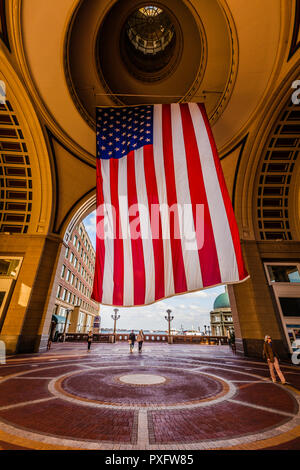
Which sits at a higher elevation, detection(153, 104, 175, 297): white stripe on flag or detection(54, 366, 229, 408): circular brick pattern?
detection(153, 104, 175, 297): white stripe on flag

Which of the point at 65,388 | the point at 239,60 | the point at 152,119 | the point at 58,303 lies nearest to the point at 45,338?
the point at 65,388

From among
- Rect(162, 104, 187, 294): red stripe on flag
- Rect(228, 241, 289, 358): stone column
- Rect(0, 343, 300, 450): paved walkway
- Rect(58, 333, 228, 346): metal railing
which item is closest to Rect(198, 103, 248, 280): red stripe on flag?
Rect(162, 104, 187, 294): red stripe on flag

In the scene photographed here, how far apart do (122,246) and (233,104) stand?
13.2 meters

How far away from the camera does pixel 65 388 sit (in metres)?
6.13

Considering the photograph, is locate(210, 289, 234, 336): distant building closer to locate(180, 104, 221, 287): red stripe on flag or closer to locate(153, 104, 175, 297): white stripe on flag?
locate(180, 104, 221, 287): red stripe on flag

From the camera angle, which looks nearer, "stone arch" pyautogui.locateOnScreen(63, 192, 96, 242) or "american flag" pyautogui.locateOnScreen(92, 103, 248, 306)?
"american flag" pyautogui.locateOnScreen(92, 103, 248, 306)

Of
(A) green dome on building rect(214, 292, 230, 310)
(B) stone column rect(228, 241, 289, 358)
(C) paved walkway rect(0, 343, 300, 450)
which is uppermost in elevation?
(A) green dome on building rect(214, 292, 230, 310)

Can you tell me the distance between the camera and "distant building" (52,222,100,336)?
107 feet

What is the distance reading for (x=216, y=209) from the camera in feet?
21.1

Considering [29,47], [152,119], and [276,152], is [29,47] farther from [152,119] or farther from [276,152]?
[276,152]

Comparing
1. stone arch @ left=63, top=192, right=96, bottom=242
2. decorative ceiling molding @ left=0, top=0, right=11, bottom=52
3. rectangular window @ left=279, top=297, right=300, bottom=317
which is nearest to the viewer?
decorative ceiling molding @ left=0, top=0, right=11, bottom=52

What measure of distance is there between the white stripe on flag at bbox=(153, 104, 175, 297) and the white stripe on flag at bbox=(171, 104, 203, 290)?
1.43 ft

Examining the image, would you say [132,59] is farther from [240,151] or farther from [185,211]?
[185,211]

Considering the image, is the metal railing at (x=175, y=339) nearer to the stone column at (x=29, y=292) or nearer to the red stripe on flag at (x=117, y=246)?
the stone column at (x=29, y=292)
